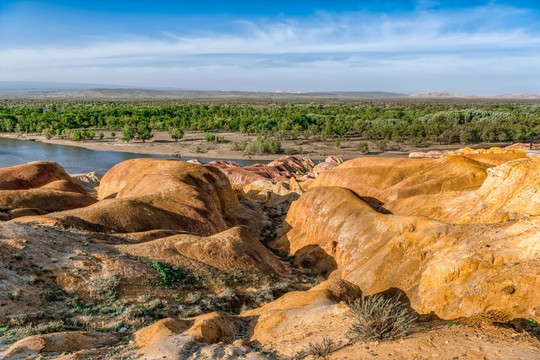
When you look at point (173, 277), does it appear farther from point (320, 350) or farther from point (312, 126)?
point (312, 126)

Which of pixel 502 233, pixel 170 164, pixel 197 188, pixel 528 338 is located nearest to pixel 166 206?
pixel 197 188

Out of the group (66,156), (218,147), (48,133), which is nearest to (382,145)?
(218,147)

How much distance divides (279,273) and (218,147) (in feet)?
237

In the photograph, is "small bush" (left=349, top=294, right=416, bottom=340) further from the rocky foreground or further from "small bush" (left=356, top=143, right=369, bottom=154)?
"small bush" (left=356, top=143, right=369, bottom=154)

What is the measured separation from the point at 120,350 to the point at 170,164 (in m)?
27.3

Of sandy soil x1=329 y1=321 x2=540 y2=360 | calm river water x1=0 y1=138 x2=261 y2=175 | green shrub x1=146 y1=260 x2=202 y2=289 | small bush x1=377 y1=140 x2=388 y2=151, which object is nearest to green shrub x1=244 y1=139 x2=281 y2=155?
calm river water x1=0 y1=138 x2=261 y2=175

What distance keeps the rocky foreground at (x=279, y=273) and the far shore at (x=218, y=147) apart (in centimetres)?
5166

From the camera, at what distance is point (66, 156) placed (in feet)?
268

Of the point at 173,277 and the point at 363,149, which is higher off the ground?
the point at 173,277

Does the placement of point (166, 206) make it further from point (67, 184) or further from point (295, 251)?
point (67, 184)

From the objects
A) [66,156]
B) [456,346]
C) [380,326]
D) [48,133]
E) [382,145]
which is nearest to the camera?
[456,346]

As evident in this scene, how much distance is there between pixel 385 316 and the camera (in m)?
9.41

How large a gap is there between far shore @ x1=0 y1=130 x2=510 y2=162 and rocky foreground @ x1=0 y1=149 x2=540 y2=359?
169ft

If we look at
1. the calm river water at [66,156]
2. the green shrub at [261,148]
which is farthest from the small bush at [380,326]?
the green shrub at [261,148]
